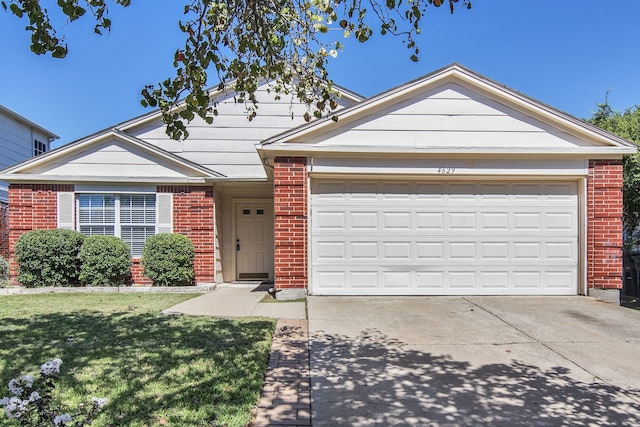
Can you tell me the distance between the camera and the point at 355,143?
27.7ft

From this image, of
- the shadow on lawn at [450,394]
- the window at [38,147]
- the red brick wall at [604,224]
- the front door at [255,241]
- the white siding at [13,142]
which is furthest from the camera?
the window at [38,147]

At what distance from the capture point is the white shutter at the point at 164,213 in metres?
10.5

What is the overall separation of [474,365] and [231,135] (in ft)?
29.4

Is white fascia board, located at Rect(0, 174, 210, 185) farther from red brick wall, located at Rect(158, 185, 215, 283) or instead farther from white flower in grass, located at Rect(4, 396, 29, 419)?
white flower in grass, located at Rect(4, 396, 29, 419)

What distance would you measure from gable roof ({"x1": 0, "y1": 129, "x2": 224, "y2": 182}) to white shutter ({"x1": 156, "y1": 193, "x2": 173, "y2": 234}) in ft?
1.42

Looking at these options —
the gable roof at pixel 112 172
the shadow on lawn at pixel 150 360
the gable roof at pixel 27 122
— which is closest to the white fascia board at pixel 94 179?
the gable roof at pixel 112 172

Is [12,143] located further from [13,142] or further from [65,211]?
[65,211]

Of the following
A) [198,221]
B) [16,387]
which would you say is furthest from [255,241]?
[16,387]

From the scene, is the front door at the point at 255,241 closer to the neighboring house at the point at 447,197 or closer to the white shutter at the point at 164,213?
the white shutter at the point at 164,213

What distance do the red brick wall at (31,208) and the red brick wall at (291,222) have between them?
5.76m

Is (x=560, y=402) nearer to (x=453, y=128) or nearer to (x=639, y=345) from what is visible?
(x=639, y=345)

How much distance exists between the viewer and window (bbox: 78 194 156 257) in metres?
10.5

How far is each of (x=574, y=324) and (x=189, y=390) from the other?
5603mm

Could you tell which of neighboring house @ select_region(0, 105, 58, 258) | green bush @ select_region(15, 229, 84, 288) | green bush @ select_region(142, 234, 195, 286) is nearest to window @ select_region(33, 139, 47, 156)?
neighboring house @ select_region(0, 105, 58, 258)
